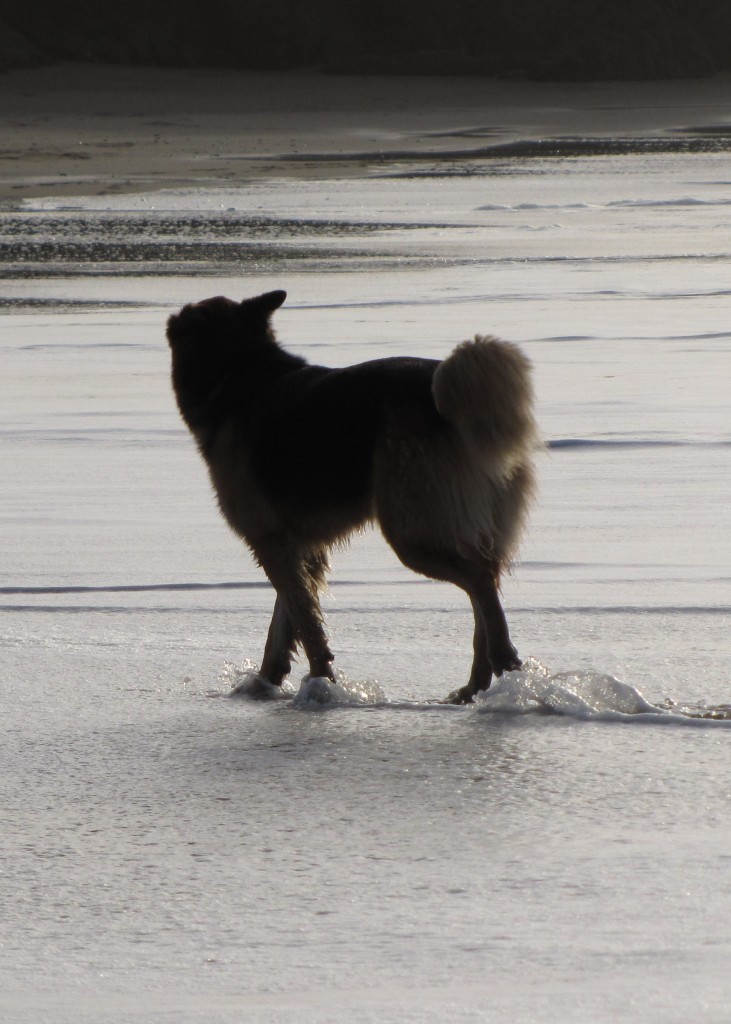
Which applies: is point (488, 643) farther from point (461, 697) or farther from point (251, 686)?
point (251, 686)

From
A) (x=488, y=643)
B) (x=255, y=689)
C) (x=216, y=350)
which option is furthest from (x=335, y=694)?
(x=216, y=350)

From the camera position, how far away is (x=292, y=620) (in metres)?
4.40

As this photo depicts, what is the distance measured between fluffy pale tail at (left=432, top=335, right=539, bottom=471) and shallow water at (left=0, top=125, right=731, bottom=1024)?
0.35 m

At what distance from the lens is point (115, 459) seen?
7191 millimetres

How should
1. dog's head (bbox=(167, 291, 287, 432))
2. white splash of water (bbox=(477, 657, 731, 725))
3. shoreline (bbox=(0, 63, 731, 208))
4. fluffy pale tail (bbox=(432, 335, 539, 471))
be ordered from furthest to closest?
shoreline (bbox=(0, 63, 731, 208)), dog's head (bbox=(167, 291, 287, 432)), fluffy pale tail (bbox=(432, 335, 539, 471)), white splash of water (bbox=(477, 657, 731, 725))

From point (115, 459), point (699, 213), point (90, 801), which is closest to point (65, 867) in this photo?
point (90, 801)

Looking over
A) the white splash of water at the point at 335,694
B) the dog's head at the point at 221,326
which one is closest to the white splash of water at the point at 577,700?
the white splash of water at the point at 335,694

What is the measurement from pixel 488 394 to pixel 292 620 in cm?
80

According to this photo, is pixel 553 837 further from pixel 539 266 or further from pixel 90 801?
pixel 539 266

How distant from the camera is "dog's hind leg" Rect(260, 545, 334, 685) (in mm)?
4359

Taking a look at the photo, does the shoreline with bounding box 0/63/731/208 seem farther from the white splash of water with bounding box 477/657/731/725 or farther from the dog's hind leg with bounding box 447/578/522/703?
the white splash of water with bounding box 477/657/731/725

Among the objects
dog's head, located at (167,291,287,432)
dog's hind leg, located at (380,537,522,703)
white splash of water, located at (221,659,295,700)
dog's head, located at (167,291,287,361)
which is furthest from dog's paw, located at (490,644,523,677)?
dog's head, located at (167,291,287,361)

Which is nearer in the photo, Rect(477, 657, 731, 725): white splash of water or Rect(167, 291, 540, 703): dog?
Rect(477, 657, 731, 725): white splash of water

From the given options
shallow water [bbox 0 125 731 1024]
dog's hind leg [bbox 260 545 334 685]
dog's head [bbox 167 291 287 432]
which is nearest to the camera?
shallow water [bbox 0 125 731 1024]
